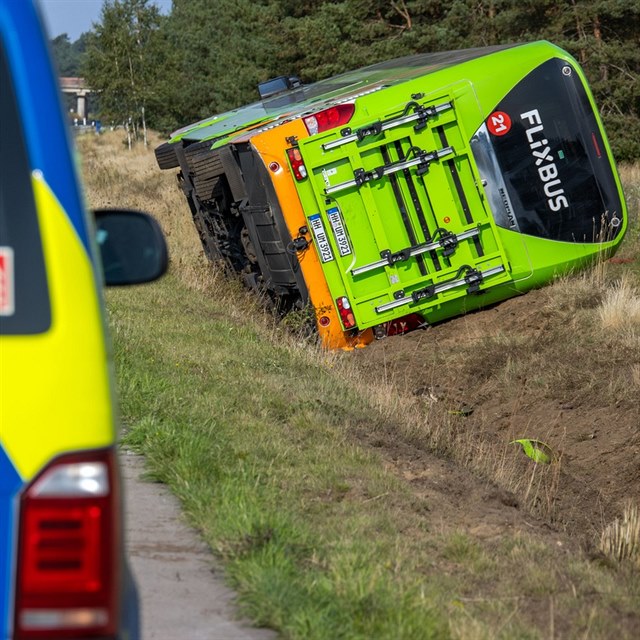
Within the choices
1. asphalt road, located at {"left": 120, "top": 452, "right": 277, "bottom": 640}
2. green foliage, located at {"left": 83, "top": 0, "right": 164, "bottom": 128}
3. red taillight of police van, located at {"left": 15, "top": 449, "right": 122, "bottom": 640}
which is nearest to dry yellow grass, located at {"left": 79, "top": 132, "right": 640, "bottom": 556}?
asphalt road, located at {"left": 120, "top": 452, "right": 277, "bottom": 640}

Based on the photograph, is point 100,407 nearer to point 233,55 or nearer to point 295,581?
point 295,581

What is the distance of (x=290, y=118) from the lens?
10.9 meters

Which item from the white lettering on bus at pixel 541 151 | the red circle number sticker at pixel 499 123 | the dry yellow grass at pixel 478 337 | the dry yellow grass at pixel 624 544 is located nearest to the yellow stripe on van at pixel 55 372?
the dry yellow grass at pixel 624 544

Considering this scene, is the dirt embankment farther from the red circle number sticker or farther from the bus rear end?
the red circle number sticker

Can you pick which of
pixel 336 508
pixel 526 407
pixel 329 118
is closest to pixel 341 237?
pixel 329 118

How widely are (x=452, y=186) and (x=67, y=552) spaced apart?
885 centimetres

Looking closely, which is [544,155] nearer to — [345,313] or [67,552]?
[345,313]

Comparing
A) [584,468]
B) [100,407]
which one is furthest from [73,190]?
[584,468]

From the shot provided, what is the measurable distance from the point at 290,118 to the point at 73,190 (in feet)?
28.8

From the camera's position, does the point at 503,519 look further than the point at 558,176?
No

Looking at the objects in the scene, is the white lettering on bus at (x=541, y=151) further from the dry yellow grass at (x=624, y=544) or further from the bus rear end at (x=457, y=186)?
the dry yellow grass at (x=624, y=544)

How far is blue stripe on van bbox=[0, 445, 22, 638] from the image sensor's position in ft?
7.22

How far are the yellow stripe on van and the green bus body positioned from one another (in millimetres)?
8351

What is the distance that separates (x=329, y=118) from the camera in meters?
10.8
